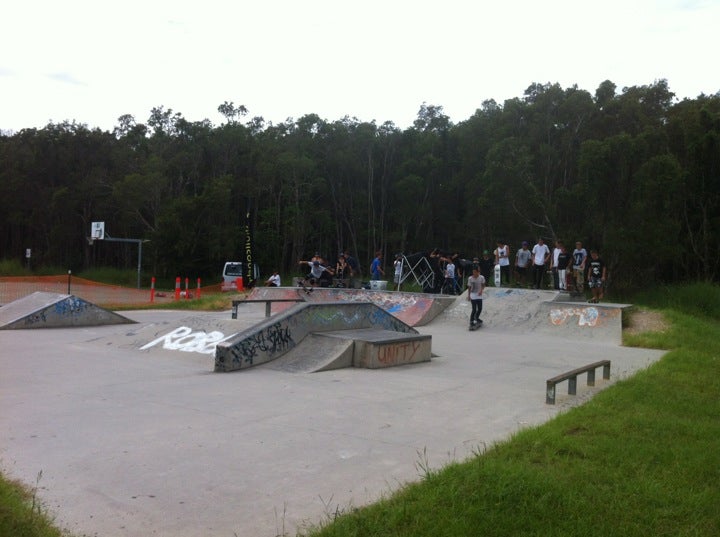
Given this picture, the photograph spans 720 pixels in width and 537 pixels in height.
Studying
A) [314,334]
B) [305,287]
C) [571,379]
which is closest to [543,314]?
[314,334]

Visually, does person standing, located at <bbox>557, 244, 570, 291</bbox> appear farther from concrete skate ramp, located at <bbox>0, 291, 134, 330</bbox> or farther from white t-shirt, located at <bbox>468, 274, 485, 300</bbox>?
concrete skate ramp, located at <bbox>0, 291, 134, 330</bbox>

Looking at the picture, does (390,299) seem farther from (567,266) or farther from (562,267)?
(567,266)

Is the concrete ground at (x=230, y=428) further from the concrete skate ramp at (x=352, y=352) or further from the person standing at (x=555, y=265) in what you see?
the person standing at (x=555, y=265)

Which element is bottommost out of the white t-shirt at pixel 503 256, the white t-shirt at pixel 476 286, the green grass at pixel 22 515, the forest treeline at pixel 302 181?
the green grass at pixel 22 515

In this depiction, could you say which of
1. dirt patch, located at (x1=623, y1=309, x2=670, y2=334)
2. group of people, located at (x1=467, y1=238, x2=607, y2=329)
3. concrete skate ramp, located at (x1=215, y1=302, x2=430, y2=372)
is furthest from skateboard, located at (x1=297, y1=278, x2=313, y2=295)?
dirt patch, located at (x1=623, y1=309, x2=670, y2=334)

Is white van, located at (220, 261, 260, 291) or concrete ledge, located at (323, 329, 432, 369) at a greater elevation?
white van, located at (220, 261, 260, 291)

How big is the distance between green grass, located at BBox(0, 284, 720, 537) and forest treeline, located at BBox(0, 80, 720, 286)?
93.2ft

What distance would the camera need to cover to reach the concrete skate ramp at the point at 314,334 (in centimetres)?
976

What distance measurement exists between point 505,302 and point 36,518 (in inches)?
598

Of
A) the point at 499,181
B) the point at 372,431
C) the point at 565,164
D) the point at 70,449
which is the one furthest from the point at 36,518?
the point at 565,164

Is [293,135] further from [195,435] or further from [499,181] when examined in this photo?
[195,435]

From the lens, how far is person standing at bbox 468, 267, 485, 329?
1508 centimetres

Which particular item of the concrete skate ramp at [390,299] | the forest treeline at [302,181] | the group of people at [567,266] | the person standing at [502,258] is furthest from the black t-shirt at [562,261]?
the forest treeline at [302,181]

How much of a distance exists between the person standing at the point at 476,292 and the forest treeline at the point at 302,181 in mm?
18435
